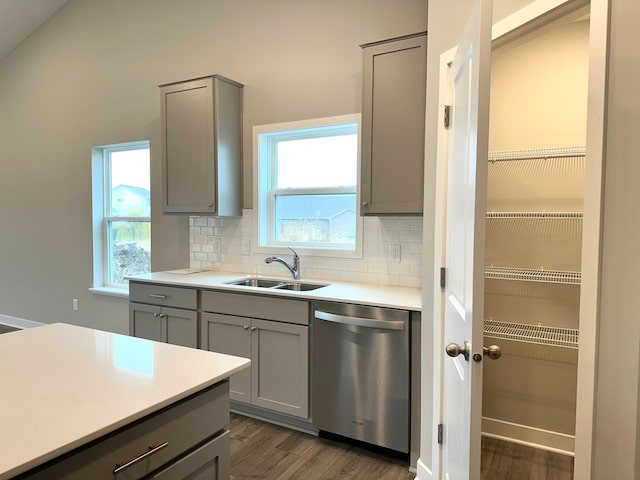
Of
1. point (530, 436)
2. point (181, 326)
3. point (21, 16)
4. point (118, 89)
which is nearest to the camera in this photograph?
point (530, 436)

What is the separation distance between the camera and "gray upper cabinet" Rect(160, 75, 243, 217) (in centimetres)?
338

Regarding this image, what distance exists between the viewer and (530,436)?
263 cm

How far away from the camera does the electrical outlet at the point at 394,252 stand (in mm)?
3031

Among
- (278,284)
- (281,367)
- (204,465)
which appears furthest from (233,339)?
(204,465)

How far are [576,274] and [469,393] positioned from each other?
148 cm

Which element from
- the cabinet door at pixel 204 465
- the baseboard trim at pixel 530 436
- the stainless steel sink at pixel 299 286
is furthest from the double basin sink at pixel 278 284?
the cabinet door at pixel 204 465

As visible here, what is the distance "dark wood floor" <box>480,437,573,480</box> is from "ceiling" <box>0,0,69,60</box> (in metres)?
5.78

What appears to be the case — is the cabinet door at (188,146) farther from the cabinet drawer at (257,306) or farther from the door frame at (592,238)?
the door frame at (592,238)

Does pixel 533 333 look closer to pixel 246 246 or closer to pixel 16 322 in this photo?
pixel 246 246

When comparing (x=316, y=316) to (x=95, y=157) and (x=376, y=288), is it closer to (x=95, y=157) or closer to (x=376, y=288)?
(x=376, y=288)

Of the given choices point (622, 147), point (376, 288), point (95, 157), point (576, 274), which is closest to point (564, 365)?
point (576, 274)

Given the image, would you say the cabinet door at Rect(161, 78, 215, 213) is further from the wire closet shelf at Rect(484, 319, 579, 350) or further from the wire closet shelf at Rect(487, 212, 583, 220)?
the wire closet shelf at Rect(484, 319, 579, 350)

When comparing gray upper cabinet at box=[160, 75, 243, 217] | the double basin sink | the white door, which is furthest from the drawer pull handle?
gray upper cabinet at box=[160, 75, 243, 217]

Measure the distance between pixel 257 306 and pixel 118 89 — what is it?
9.67 feet
